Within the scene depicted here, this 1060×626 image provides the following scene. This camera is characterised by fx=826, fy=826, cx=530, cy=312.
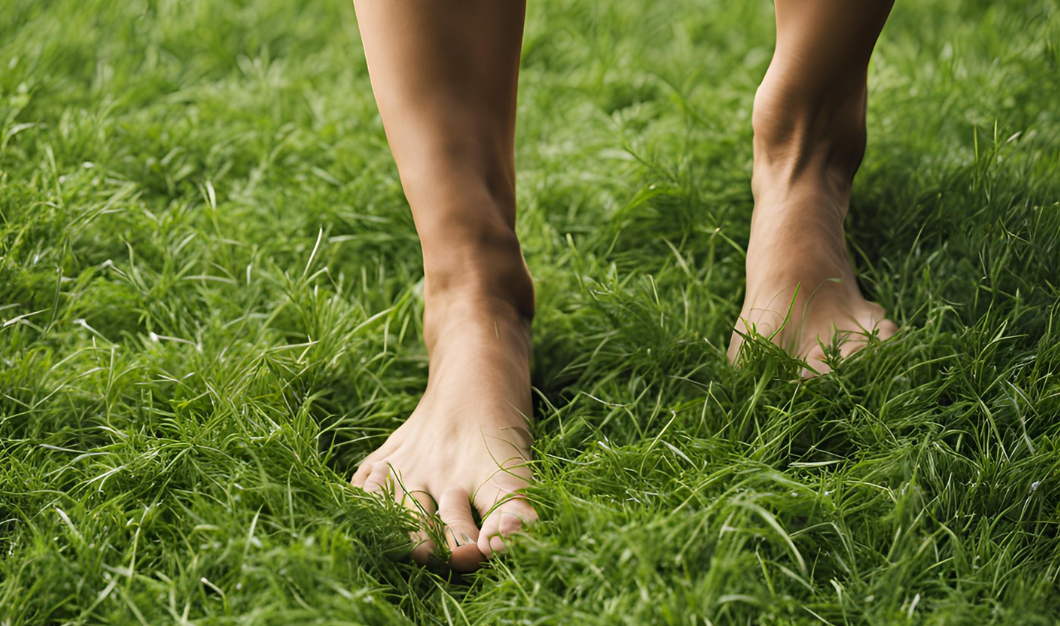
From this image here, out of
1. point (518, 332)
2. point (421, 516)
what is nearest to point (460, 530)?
point (421, 516)

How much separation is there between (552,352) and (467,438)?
0.31 m

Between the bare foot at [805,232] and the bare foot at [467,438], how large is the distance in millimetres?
379

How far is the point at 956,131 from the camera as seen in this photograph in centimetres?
187

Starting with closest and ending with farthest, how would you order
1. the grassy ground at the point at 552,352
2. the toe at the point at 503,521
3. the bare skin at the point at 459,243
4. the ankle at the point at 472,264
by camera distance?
the grassy ground at the point at 552,352, the toe at the point at 503,521, the bare skin at the point at 459,243, the ankle at the point at 472,264

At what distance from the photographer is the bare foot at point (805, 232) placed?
1.34 m

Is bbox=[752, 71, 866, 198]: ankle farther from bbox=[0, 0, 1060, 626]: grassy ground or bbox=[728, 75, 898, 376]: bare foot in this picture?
bbox=[0, 0, 1060, 626]: grassy ground

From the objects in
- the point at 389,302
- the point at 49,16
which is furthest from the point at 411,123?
the point at 49,16

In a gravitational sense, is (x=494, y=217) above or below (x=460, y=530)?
above

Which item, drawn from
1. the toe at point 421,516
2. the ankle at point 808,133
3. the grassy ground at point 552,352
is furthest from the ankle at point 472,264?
the ankle at point 808,133

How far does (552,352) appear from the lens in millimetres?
1488

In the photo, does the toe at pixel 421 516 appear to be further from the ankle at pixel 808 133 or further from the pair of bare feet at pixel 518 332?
the ankle at pixel 808 133

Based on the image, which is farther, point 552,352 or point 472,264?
point 552,352

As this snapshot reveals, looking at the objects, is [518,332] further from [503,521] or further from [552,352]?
[503,521]

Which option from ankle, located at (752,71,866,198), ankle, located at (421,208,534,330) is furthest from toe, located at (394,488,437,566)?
ankle, located at (752,71,866,198)
